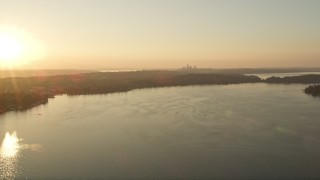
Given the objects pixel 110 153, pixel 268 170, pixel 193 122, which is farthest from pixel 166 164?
pixel 193 122

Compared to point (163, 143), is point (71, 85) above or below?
above

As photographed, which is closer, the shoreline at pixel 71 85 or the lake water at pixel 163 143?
the lake water at pixel 163 143

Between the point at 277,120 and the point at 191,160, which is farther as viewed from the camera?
the point at 277,120

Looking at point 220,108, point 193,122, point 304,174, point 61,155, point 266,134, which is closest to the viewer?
point 304,174

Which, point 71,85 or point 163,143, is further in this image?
point 71,85

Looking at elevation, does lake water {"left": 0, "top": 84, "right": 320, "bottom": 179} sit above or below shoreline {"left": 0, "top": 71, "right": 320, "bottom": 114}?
below

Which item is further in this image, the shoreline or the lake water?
the shoreline

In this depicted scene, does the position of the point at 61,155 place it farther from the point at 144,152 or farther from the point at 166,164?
the point at 166,164

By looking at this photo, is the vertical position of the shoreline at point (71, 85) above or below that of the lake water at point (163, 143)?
above
